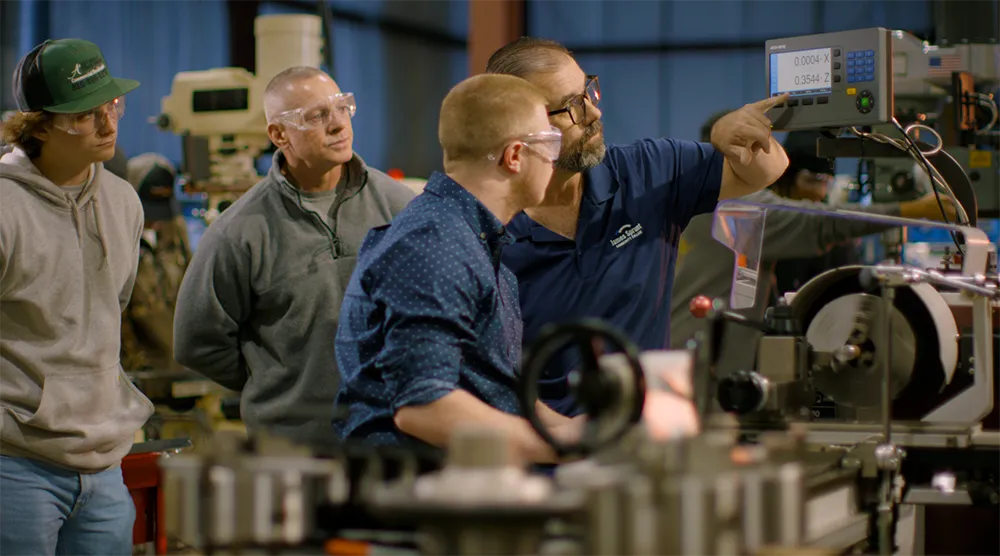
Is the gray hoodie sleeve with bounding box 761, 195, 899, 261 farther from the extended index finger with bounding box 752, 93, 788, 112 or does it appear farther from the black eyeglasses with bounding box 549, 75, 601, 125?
the black eyeglasses with bounding box 549, 75, 601, 125

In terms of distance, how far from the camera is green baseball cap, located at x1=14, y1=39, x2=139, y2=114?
2.32 metres

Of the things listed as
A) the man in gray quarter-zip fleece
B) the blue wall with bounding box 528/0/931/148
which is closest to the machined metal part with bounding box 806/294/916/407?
the man in gray quarter-zip fleece

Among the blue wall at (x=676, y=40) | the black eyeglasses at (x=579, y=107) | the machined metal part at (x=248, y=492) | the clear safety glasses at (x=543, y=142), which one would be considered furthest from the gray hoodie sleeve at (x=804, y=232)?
the blue wall at (x=676, y=40)

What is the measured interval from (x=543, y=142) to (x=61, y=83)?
108 cm

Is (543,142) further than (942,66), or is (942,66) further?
(942,66)

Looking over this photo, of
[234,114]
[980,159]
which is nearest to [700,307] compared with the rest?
[980,159]

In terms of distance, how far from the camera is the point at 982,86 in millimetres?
3752

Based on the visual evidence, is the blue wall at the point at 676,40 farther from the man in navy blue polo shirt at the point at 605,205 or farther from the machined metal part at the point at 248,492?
the machined metal part at the point at 248,492

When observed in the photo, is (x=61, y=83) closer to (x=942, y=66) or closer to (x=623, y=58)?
(x=942, y=66)

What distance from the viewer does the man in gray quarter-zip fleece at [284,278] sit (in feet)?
9.06

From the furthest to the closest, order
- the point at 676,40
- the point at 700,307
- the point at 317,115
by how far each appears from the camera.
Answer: the point at 676,40 → the point at 317,115 → the point at 700,307

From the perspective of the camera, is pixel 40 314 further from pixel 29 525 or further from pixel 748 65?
pixel 748 65

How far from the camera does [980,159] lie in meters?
3.39

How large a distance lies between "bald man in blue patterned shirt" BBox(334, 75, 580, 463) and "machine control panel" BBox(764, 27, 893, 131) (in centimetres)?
82
